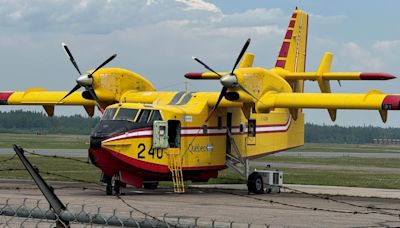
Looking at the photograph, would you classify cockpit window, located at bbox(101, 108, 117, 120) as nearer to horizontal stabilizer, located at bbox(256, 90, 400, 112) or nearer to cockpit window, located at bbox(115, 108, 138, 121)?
cockpit window, located at bbox(115, 108, 138, 121)

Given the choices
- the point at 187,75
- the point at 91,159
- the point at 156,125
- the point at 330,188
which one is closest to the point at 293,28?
the point at 187,75

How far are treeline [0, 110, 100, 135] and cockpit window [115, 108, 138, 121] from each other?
122m

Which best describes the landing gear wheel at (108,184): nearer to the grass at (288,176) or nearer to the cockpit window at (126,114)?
the cockpit window at (126,114)

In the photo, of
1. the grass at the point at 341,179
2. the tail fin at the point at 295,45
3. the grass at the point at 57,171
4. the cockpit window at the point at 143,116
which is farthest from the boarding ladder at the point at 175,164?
the grass at the point at 341,179

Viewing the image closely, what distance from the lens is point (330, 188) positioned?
96.8 ft

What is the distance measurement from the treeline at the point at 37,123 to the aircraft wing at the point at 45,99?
4433 inches

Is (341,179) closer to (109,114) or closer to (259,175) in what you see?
(259,175)

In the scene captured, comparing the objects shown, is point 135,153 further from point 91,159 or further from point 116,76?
point 116,76

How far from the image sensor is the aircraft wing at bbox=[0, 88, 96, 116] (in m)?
30.7

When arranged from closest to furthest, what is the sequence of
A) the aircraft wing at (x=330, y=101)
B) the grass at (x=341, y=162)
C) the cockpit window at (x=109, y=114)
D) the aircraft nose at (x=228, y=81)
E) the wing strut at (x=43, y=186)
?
the wing strut at (x=43, y=186)
the cockpit window at (x=109, y=114)
the aircraft wing at (x=330, y=101)
the aircraft nose at (x=228, y=81)
the grass at (x=341, y=162)

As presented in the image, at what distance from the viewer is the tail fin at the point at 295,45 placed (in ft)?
105

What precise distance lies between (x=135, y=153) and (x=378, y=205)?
22.3ft

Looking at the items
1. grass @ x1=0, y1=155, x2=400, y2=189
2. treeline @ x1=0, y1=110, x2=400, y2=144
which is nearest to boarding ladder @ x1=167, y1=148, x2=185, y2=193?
grass @ x1=0, y1=155, x2=400, y2=189

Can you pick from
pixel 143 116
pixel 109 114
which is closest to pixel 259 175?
pixel 143 116
